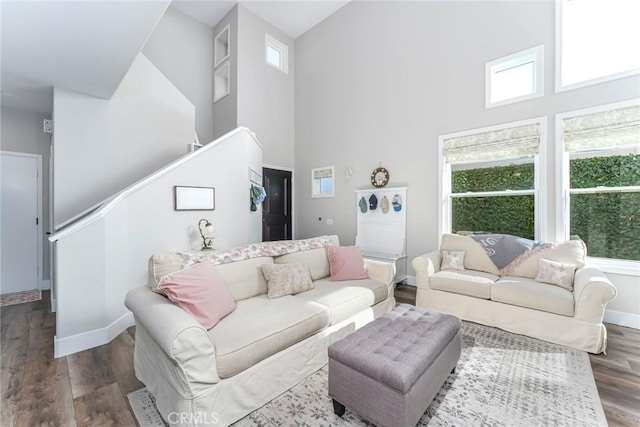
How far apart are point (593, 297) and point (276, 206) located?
17.1 ft

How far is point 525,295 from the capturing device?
107 inches

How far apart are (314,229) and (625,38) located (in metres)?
5.24

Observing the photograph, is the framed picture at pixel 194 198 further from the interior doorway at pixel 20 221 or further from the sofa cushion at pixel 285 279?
the interior doorway at pixel 20 221

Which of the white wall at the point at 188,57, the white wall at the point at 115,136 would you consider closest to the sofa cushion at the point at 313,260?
the white wall at the point at 115,136

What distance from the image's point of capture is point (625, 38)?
3.07 metres

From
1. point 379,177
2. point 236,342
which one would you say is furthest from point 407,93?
point 236,342

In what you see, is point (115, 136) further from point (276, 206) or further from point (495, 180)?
point (495, 180)

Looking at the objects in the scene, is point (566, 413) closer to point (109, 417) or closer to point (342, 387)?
point (342, 387)

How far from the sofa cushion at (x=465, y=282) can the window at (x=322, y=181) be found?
118 inches

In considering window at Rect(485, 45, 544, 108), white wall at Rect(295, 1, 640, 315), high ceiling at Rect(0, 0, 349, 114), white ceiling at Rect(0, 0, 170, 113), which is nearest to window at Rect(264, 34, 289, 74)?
white wall at Rect(295, 1, 640, 315)

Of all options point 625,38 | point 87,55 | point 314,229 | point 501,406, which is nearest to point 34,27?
point 87,55

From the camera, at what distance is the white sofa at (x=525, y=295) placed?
2402 millimetres

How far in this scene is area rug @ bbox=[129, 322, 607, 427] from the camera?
163 centimetres

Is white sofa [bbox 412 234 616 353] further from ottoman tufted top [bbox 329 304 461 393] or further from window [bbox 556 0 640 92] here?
window [bbox 556 0 640 92]
